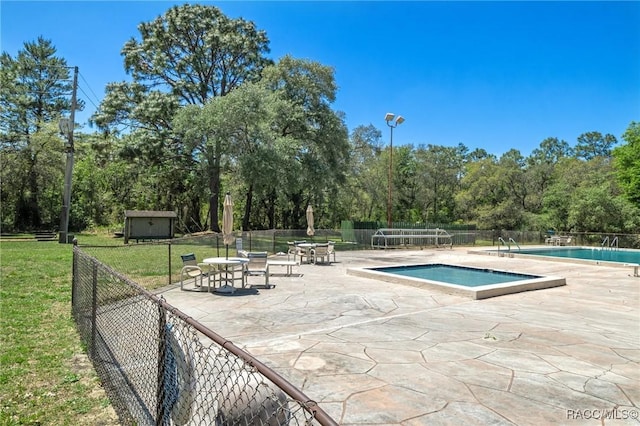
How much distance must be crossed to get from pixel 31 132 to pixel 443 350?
39.2 m

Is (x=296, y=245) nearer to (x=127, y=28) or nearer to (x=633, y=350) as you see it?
(x=633, y=350)

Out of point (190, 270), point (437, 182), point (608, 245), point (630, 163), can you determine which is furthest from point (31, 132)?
point (630, 163)

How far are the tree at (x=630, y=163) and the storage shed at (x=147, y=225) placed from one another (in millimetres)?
35264

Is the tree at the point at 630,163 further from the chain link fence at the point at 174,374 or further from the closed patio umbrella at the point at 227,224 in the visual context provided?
the chain link fence at the point at 174,374

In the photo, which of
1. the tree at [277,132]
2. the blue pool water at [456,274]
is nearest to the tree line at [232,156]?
the tree at [277,132]

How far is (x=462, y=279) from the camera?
1153cm

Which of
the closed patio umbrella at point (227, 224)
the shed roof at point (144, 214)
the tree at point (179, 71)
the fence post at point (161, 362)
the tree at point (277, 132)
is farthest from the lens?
the tree at point (179, 71)

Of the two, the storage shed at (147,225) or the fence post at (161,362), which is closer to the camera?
the fence post at (161,362)

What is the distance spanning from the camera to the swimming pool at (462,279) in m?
8.45

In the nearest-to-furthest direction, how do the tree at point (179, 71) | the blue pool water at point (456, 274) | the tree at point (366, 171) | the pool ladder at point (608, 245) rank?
the blue pool water at point (456, 274)
the pool ladder at point (608, 245)
the tree at point (179, 71)
the tree at point (366, 171)

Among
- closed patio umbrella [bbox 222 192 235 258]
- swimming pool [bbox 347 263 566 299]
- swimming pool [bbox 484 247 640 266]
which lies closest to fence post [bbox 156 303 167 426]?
swimming pool [bbox 347 263 566 299]

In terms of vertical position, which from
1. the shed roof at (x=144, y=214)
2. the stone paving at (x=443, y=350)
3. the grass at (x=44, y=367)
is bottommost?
the grass at (x=44, y=367)

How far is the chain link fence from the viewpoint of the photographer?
1.79 meters

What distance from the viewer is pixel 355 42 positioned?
20.1 metres
